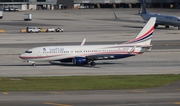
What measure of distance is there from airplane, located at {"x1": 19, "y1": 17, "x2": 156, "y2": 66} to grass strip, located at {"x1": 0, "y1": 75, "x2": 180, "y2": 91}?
1282 cm

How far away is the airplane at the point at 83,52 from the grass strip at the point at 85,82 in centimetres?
1282

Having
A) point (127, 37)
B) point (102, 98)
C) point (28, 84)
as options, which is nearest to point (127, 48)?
point (28, 84)

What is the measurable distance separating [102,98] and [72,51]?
97.4 ft

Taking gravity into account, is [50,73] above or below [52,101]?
below

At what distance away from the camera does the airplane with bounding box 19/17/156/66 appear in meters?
74.0

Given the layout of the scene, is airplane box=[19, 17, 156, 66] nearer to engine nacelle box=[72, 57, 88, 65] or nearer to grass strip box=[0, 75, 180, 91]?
engine nacelle box=[72, 57, 88, 65]

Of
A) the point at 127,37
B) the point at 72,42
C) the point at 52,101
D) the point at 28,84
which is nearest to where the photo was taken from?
the point at 52,101

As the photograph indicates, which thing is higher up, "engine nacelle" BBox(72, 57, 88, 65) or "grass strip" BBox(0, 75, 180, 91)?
"grass strip" BBox(0, 75, 180, 91)

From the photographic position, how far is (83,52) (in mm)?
75312

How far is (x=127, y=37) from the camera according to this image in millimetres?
118688

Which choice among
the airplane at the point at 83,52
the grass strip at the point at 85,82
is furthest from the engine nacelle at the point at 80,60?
the grass strip at the point at 85,82

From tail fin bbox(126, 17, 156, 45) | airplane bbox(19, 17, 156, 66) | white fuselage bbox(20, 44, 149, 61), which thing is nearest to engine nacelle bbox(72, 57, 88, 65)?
airplane bbox(19, 17, 156, 66)

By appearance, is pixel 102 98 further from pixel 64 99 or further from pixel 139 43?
pixel 139 43

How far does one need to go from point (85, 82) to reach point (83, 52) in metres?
19.2
